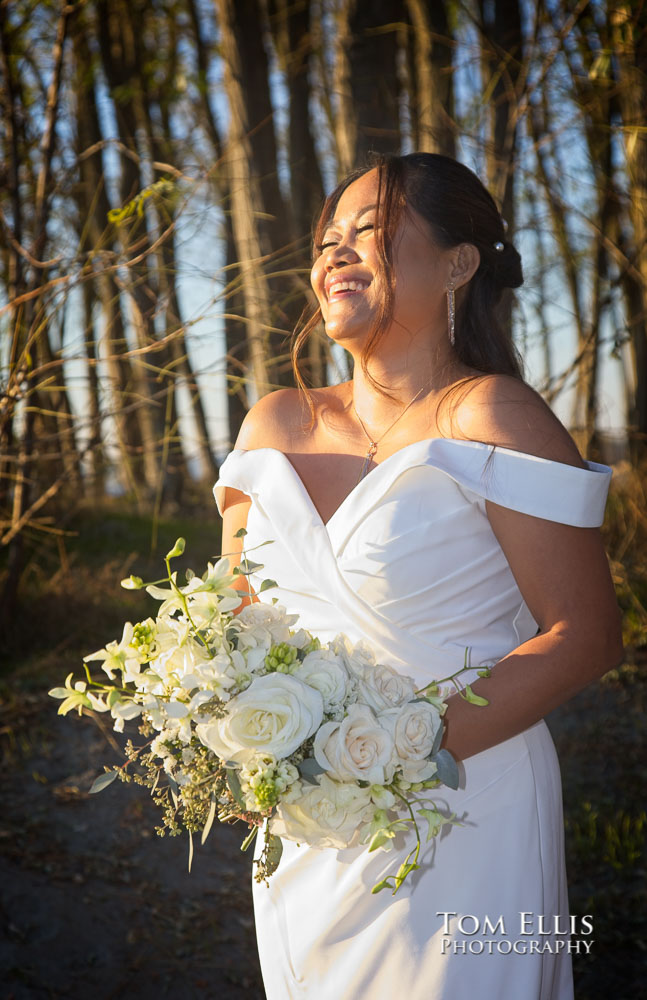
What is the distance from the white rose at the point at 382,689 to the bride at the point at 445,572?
0.21 meters

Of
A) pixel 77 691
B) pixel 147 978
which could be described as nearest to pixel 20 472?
pixel 147 978

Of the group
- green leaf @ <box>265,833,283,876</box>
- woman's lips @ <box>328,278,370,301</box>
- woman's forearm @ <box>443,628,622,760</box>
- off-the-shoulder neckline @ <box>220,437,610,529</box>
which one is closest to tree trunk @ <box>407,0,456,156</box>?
woman's lips @ <box>328,278,370,301</box>

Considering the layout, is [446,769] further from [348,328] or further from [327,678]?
[348,328]

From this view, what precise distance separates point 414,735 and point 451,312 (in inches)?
48.9

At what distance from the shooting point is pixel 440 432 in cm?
230

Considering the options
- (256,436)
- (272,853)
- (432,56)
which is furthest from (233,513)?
(432,56)

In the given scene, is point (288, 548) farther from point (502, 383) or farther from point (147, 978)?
point (147, 978)

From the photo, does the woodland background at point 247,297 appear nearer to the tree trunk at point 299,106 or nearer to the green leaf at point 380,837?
the tree trunk at point 299,106

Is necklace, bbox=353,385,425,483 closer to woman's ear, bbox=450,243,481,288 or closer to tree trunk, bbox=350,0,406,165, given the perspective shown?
woman's ear, bbox=450,243,481,288

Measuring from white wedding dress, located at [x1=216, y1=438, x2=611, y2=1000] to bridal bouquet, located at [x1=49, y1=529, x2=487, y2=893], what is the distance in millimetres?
339

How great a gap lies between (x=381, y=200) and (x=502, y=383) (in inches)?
23.4

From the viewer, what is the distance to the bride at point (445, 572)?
2.04 meters

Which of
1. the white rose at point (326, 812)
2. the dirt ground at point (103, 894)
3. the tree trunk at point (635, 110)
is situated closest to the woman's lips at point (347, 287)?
the white rose at point (326, 812)

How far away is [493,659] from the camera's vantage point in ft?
7.24
